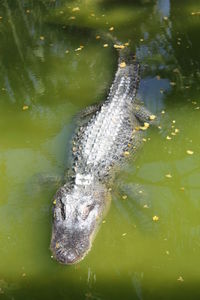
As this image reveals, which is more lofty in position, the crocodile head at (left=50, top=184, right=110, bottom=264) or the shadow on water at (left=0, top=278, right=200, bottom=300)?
the crocodile head at (left=50, top=184, right=110, bottom=264)

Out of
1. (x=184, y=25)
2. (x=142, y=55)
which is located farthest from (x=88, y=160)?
(x=184, y=25)

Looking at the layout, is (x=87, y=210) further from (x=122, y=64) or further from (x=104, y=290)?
(x=122, y=64)

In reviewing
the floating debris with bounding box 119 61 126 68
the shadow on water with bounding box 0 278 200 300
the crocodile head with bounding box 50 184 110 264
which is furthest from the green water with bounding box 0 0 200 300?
the floating debris with bounding box 119 61 126 68

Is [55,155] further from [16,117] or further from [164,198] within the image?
[164,198]

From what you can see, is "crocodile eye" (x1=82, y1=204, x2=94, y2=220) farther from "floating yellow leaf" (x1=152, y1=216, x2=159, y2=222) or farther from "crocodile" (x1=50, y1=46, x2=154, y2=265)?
"floating yellow leaf" (x1=152, y1=216, x2=159, y2=222)

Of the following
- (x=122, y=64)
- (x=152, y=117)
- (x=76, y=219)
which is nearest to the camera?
(x=76, y=219)

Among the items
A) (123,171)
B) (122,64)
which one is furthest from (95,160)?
(122,64)

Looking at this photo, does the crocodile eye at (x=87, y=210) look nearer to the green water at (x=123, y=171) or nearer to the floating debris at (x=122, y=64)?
the green water at (x=123, y=171)

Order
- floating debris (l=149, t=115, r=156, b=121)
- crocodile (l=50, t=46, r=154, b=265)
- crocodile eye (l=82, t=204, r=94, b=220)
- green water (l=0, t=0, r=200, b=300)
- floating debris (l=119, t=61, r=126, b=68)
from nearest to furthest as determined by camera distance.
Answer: green water (l=0, t=0, r=200, b=300) < crocodile (l=50, t=46, r=154, b=265) < crocodile eye (l=82, t=204, r=94, b=220) < floating debris (l=149, t=115, r=156, b=121) < floating debris (l=119, t=61, r=126, b=68)

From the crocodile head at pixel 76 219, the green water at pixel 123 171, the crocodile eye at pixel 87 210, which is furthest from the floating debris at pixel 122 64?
the crocodile eye at pixel 87 210
